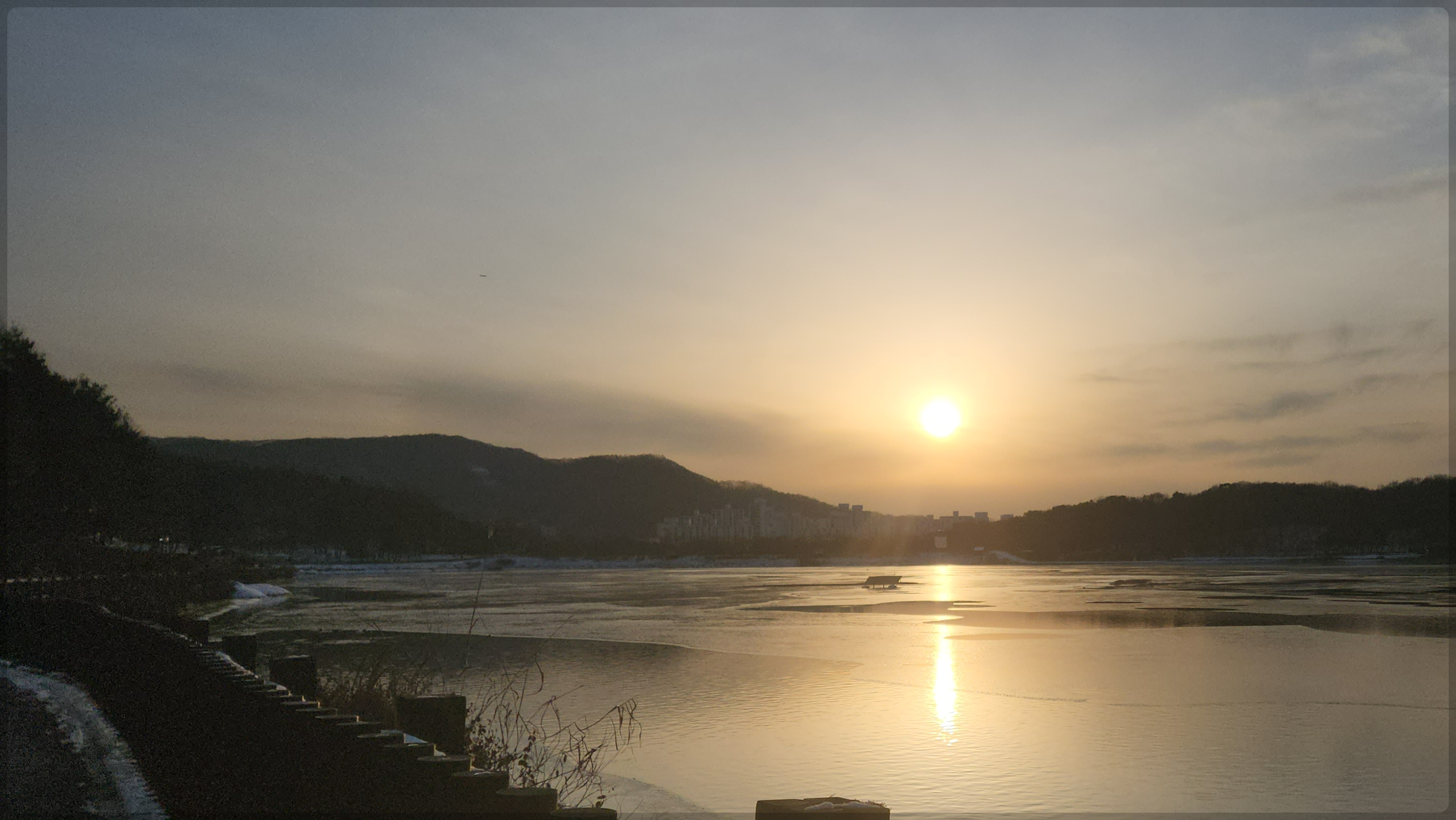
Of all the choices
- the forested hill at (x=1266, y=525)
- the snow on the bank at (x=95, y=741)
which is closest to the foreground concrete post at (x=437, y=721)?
the snow on the bank at (x=95, y=741)

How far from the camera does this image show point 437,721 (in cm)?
706

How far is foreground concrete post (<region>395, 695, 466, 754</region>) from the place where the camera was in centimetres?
705

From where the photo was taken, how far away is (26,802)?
7.54 m

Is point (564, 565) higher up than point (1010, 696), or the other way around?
point (1010, 696)

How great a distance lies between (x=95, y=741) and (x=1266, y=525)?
180 meters

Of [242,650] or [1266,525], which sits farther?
[1266,525]

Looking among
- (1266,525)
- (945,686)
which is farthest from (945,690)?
(1266,525)

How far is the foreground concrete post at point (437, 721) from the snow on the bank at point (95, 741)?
176cm

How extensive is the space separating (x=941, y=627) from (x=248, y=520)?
456 ft

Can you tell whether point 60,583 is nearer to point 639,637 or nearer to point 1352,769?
point 639,637

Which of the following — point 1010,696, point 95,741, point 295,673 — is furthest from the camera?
point 1010,696

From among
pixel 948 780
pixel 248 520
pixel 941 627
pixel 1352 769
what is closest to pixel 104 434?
pixel 941 627

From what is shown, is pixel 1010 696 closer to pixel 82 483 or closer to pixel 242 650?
pixel 242 650

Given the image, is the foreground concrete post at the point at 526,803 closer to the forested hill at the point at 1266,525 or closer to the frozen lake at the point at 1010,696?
the frozen lake at the point at 1010,696
